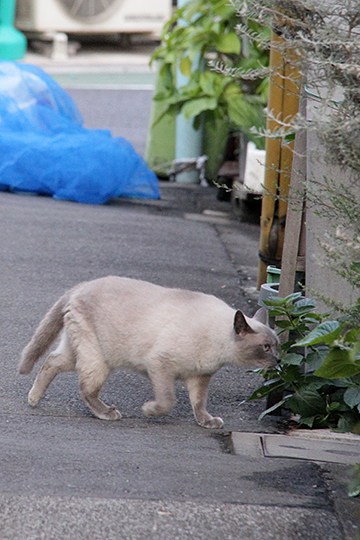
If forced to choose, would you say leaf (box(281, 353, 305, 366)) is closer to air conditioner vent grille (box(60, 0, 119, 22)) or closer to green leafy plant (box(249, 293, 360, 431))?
green leafy plant (box(249, 293, 360, 431))

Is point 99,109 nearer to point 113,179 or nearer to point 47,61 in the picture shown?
point 47,61

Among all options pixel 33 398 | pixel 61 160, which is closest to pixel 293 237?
pixel 33 398

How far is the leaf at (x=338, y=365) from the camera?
147 inches

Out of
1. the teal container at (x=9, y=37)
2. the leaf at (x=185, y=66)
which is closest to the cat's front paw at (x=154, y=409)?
the leaf at (x=185, y=66)

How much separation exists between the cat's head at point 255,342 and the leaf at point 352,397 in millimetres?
337

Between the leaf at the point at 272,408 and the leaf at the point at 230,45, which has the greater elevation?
the leaf at the point at 230,45

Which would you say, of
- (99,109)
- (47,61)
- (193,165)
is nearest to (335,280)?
(193,165)

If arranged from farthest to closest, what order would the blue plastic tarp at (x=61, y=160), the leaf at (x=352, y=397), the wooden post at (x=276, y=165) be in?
the blue plastic tarp at (x=61, y=160), the wooden post at (x=276, y=165), the leaf at (x=352, y=397)

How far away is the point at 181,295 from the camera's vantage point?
4.68 m

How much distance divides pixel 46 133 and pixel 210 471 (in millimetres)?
6633

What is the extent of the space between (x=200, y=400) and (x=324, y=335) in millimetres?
1084

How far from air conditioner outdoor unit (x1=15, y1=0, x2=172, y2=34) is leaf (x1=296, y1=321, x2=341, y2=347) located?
13.7 m

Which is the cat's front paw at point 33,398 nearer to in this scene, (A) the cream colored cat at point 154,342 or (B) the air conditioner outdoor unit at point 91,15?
(A) the cream colored cat at point 154,342

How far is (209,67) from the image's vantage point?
10.2 metres
